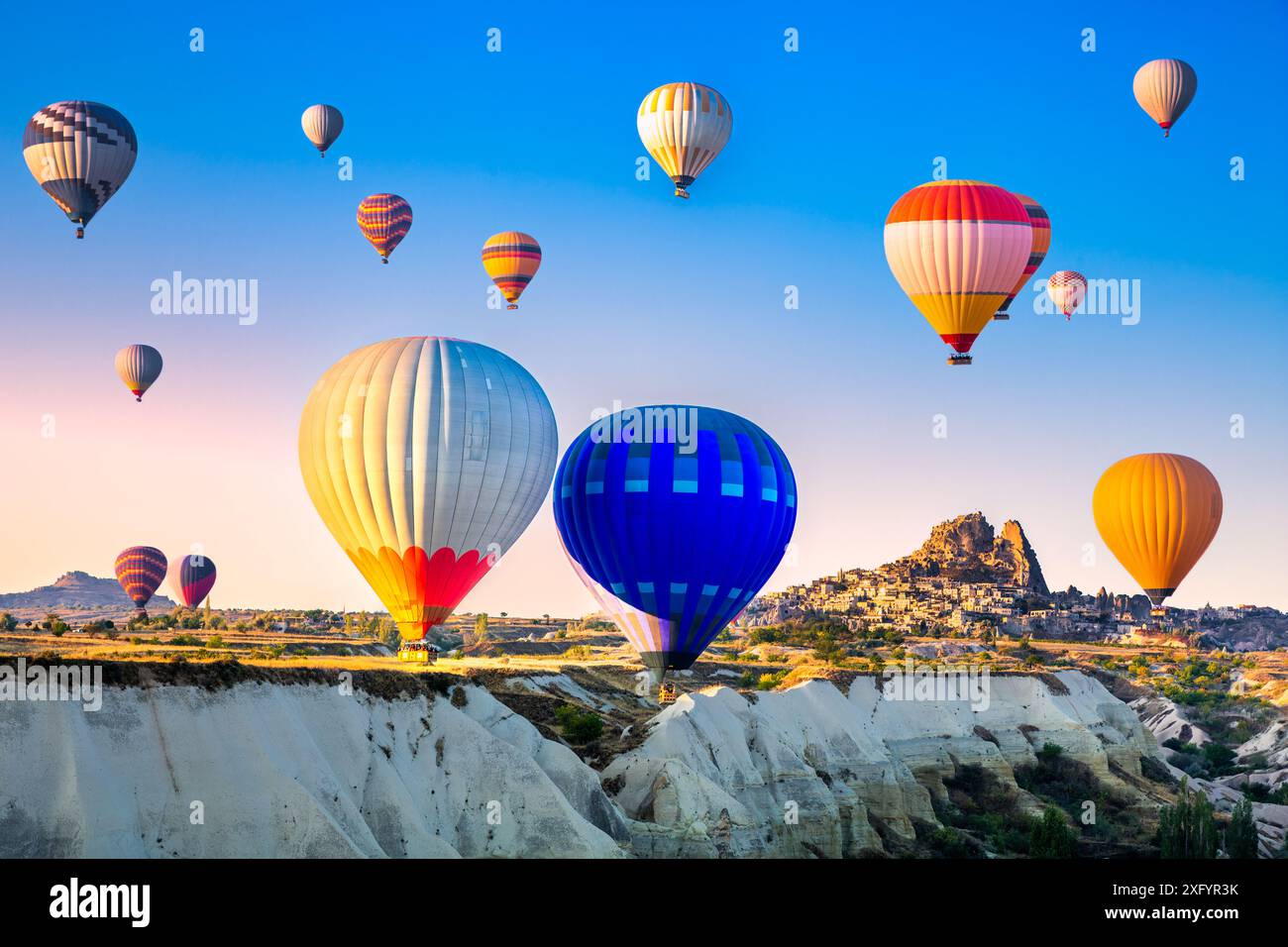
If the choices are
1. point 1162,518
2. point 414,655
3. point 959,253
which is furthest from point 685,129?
point 1162,518

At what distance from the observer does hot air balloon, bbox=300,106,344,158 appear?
284ft

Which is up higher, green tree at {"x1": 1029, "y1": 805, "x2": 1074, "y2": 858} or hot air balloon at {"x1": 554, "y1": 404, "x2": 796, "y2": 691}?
hot air balloon at {"x1": 554, "y1": 404, "x2": 796, "y2": 691}

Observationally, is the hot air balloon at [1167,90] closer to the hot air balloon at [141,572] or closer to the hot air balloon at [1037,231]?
the hot air balloon at [1037,231]

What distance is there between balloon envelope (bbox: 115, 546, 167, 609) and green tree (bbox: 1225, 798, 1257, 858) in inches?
3102

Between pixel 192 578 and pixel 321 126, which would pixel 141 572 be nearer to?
pixel 192 578

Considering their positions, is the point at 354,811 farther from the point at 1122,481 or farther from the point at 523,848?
the point at 1122,481

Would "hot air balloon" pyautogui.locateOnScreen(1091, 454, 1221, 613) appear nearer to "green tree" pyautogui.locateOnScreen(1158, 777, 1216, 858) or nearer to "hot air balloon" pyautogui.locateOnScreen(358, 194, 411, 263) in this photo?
"green tree" pyautogui.locateOnScreen(1158, 777, 1216, 858)

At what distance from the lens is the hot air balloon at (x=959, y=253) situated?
2484 inches

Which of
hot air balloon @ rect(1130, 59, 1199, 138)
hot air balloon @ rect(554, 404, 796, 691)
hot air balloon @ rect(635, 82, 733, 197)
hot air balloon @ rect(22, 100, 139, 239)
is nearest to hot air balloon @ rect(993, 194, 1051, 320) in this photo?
hot air balloon @ rect(1130, 59, 1199, 138)

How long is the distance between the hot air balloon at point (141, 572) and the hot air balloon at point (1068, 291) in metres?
68.5
